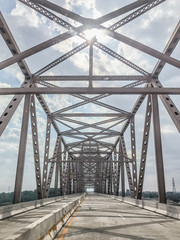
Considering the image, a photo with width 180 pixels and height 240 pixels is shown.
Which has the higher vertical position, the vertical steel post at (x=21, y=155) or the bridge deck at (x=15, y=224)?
the vertical steel post at (x=21, y=155)

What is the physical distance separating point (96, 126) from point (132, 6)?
2172cm

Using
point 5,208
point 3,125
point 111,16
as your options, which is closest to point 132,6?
point 111,16

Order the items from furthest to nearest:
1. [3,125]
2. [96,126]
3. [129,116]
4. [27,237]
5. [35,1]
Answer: [96,126]
[129,116]
[3,125]
[35,1]
[27,237]

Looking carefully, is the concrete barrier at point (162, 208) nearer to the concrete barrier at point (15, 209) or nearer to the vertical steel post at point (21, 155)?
the concrete barrier at point (15, 209)

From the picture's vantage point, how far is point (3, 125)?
42.3 feet

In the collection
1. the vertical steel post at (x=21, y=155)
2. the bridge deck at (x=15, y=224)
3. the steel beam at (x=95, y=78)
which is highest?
the steel beam at (x=95, y=78)

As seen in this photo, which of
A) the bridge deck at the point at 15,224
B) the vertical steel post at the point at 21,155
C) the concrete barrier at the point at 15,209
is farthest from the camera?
the vertical steel post at the point at 21,155

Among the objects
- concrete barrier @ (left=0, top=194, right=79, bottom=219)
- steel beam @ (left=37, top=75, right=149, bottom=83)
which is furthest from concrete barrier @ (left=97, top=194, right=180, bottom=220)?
steel beam @ (left=37, top=75, right=149, bottom=83)

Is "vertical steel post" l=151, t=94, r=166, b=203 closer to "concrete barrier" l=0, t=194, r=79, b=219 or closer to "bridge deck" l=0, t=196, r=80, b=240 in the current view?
"bridge deck" l=0, t=196, r=80, b=240

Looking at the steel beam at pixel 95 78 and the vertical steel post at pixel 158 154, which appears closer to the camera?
the vertical steel post at pixel 158 154

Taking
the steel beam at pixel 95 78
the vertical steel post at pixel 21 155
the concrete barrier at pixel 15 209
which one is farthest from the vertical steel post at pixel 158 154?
the vertical steel post at pixel 21 155

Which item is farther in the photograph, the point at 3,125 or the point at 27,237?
the point at 3,125

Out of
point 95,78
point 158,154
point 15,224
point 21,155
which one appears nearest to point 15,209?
point 21,155

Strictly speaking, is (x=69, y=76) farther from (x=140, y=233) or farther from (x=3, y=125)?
(x=140, y=233)
